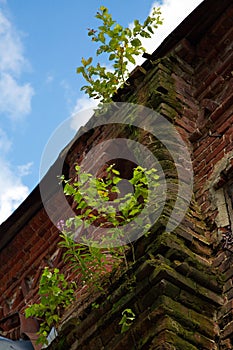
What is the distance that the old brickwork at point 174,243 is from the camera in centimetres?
370

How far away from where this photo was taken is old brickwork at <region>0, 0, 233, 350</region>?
370 centimetres

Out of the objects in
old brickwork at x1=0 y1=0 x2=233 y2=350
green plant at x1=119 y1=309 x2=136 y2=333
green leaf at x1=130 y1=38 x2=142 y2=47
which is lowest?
green plant at x1=119 y1=309 x2=136 y2=333

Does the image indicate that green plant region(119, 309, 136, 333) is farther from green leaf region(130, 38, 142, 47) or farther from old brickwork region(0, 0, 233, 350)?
green leaf region(130, 38, 142, 47)

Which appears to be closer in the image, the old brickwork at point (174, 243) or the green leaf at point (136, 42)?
the old brickwork at point (174, 243)

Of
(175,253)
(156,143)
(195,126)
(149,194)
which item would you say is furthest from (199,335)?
(195,126)

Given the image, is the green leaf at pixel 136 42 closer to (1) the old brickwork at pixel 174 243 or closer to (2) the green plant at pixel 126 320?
(1) the old brickwork at pixel 174 243

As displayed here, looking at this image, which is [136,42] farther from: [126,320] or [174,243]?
Result: [126,320]

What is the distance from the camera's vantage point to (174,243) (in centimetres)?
409

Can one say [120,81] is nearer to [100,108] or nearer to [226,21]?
[100,108]

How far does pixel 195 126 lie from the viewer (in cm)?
579

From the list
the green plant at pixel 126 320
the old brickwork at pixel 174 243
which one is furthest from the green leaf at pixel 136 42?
the green plant at pixel 126 320

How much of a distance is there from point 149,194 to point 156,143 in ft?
2.86

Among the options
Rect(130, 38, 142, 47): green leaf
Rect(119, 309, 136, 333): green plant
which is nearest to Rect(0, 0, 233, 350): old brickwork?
Rect(119, 309, 136, 333): green plant

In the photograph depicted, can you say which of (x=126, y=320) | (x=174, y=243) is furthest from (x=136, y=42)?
(x=126, y=320)
